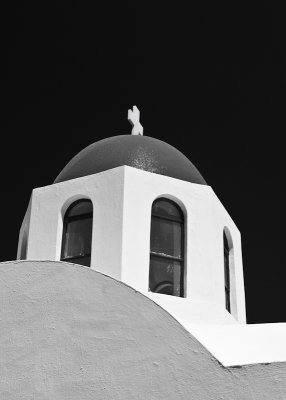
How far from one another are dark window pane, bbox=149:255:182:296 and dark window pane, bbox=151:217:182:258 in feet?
0.49

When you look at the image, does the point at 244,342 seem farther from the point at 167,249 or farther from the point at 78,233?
the point at 78,233

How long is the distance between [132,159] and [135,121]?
6.19 ft

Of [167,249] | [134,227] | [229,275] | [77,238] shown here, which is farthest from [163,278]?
[229,275]

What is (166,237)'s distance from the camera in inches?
413

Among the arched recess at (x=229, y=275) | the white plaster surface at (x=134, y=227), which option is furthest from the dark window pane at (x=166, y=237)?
the arched recess at (x=229, y=275)

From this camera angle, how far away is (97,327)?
6.56 metres

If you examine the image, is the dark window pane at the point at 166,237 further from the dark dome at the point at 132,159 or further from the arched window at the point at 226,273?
the arched window at the point at 226,273

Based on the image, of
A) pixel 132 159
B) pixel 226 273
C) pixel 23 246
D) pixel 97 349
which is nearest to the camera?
pixel 97 349

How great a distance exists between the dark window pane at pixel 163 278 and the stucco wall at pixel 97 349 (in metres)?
3.39

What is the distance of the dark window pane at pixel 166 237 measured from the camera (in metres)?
10.4

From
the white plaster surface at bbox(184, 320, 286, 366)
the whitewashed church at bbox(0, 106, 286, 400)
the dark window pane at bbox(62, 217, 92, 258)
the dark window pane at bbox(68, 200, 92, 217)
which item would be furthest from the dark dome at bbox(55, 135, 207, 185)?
the white plaster surface at bbox(184, 320, 286, 366)

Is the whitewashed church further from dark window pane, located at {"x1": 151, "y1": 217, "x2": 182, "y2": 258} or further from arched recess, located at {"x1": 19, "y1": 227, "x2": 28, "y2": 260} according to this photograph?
arched recess, located at {"x1": 19, "y1": 227, "x2": 28, "y2": 260}

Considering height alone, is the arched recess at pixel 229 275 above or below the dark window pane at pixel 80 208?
below

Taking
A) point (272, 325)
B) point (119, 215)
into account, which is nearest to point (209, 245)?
point (119, 215)
